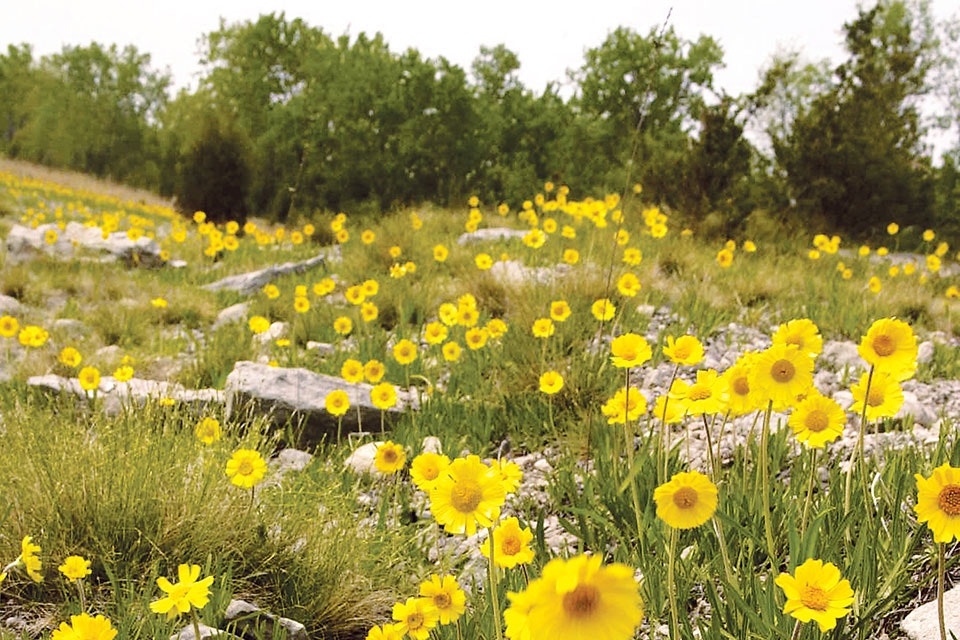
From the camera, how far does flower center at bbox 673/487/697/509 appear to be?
41.6 inches

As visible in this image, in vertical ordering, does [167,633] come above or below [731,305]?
below

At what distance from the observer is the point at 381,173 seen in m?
22.3

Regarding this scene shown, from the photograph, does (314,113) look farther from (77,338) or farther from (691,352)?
(691,352)

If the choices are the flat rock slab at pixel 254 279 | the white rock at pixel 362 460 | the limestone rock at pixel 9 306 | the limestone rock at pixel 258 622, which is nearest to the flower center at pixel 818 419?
the limestone rock at pixel 258 622

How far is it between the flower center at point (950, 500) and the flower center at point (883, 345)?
0.34 m

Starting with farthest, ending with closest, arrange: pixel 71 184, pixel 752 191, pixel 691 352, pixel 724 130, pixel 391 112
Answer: pixel 71 184, pixel 391 112, pixel 752 191, pixel 724 130, pixel 691 352

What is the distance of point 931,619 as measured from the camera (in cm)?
155

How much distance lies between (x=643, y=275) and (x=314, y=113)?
21270mm

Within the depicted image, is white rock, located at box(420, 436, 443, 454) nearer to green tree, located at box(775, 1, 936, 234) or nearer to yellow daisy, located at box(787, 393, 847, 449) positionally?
yellow daisy, located at box(787, 393, 847, 449)

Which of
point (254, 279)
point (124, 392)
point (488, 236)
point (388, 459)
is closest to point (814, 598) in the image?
point (388, 459)

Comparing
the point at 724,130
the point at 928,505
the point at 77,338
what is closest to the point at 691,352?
the point at 928,505

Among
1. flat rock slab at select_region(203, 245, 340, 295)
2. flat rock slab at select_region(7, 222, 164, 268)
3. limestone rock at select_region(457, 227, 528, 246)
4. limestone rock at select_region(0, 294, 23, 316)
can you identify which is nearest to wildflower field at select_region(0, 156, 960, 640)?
limestone rock at select_region(0, 294, 23, 316)

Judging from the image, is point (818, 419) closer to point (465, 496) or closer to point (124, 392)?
point (465, 496)

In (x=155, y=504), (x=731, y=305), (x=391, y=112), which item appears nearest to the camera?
(x=155, y=504)
